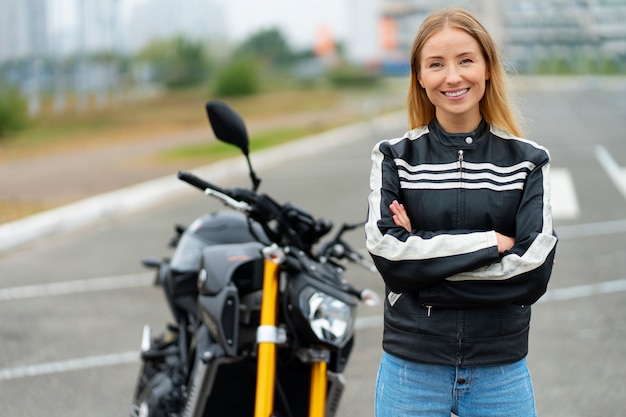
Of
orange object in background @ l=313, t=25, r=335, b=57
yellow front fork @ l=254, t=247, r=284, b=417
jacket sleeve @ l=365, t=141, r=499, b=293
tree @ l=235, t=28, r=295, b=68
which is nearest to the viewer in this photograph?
jacket sleeve @ l=365, t=141, r=499, b=293

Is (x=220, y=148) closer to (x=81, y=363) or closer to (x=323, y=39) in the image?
(x=81, y=363)

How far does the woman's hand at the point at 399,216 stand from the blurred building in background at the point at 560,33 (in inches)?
2317

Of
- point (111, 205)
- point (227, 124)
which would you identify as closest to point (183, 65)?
point (111, 205)

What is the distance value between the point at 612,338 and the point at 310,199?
6.96m

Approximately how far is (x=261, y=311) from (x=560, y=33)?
81.2m

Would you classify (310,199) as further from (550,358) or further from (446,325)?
(446,325)

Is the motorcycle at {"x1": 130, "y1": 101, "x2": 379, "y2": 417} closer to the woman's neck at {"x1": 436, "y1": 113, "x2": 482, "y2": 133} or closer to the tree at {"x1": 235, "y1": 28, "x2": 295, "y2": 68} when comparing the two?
the woman's neck at {"x1": 436, "y1": 113, "x2": 482, "y2": 133}

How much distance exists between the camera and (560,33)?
8075 centimetres

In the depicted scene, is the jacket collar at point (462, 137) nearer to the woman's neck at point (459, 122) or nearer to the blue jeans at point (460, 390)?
the woman's neck at point (459, 122)

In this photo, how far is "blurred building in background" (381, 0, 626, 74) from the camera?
67438mm

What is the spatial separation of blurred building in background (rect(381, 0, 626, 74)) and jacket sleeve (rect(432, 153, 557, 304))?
193 ft

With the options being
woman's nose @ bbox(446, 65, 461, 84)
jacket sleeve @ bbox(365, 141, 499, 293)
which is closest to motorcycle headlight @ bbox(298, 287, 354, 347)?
jacket sleeve @ bbox(365, 141, 499, 293)

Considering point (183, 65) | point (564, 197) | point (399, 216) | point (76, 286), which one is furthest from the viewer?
point (183, 65)

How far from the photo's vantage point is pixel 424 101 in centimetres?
287
